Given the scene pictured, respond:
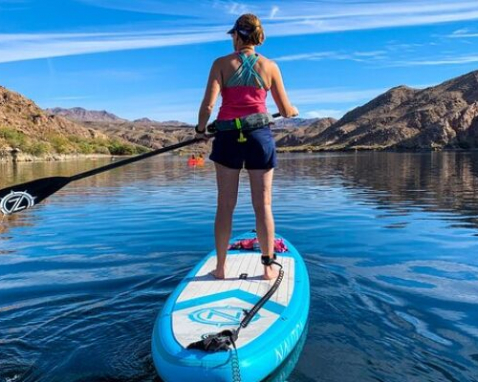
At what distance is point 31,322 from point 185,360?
9.61ft

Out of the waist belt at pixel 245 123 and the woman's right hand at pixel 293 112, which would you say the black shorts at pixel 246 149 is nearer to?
the waist belt at pixel 245 123

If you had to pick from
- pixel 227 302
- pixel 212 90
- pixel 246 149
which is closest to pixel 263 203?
pixel 246 149

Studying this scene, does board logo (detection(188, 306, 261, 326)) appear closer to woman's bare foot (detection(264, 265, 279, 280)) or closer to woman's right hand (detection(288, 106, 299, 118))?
woman's bare foot (detection(264, 265, 279, 280))

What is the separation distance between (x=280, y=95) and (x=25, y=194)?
3917 mm

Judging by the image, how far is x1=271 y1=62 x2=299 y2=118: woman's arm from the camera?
19.9 ft

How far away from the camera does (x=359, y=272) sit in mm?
8648

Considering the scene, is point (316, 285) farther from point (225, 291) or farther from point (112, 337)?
point (112, 337)

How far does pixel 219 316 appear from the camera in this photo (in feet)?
16.9

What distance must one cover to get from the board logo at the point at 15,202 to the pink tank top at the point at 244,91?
10.5 ft

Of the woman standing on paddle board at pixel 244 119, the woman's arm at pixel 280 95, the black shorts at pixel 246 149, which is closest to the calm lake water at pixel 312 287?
→ the woman standing on paddle board at pixel 244 119

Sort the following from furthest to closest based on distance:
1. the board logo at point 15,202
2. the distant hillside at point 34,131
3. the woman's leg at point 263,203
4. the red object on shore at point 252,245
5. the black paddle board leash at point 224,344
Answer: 1. the distant hillside at point 34,131
2. the red object on shore at point 252,245
3. the board logo at point 15,202
4. the woman's leg at point 263,203
5. the black paddle board leash at point 224,344

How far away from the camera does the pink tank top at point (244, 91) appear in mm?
5863

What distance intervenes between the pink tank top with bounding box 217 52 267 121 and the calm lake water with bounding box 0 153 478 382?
9.02 ft

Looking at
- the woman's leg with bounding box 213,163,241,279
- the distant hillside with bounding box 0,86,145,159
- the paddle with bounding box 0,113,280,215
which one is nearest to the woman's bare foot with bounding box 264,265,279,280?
the woman's leg with bounding box 213,163,241,279
